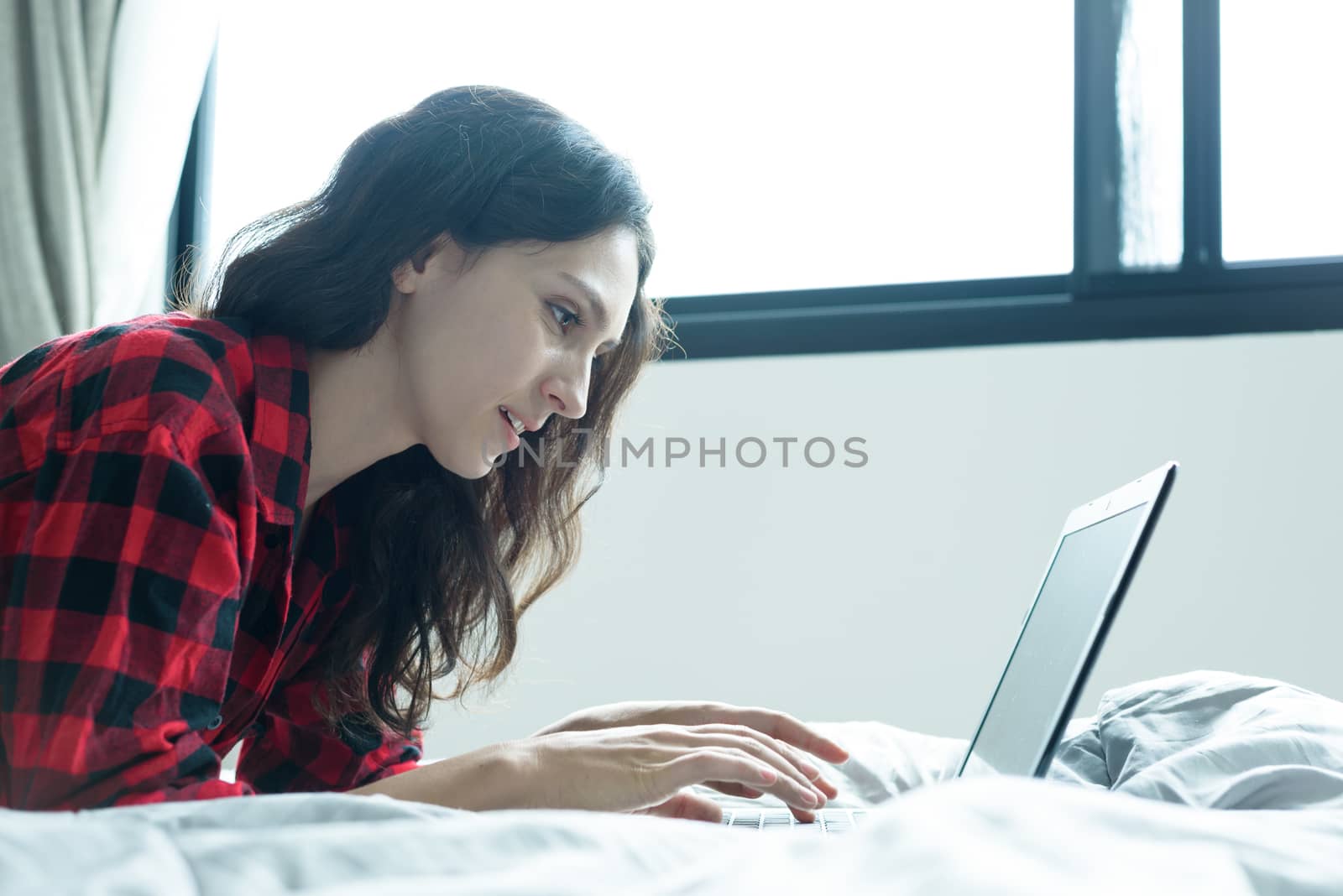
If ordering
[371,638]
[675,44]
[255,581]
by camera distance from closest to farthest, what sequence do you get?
1. [255,581]
2. [371,638]
3. [675,44]

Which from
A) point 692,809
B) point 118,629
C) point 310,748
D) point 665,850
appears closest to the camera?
point 665,850

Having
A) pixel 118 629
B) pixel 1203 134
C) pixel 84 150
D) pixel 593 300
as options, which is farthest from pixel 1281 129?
pixel 84 150

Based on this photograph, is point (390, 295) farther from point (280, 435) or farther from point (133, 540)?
point (133, 540)

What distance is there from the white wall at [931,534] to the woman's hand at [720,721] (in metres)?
0.70

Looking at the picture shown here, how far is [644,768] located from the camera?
0.81 metres

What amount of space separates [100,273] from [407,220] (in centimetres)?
118

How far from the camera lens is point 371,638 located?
1188mm

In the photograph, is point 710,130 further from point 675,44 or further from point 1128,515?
point 1128,515

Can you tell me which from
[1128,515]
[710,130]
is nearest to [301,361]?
[1128,515]

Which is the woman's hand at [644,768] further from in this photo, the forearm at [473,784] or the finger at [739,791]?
the finger at [739,791]

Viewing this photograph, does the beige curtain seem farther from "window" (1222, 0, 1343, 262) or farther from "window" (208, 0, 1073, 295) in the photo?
"window" (1222, 0, 1343, 262)

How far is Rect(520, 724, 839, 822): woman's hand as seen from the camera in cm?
81

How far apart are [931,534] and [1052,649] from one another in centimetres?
91

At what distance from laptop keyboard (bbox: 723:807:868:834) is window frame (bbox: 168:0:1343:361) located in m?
1.00
